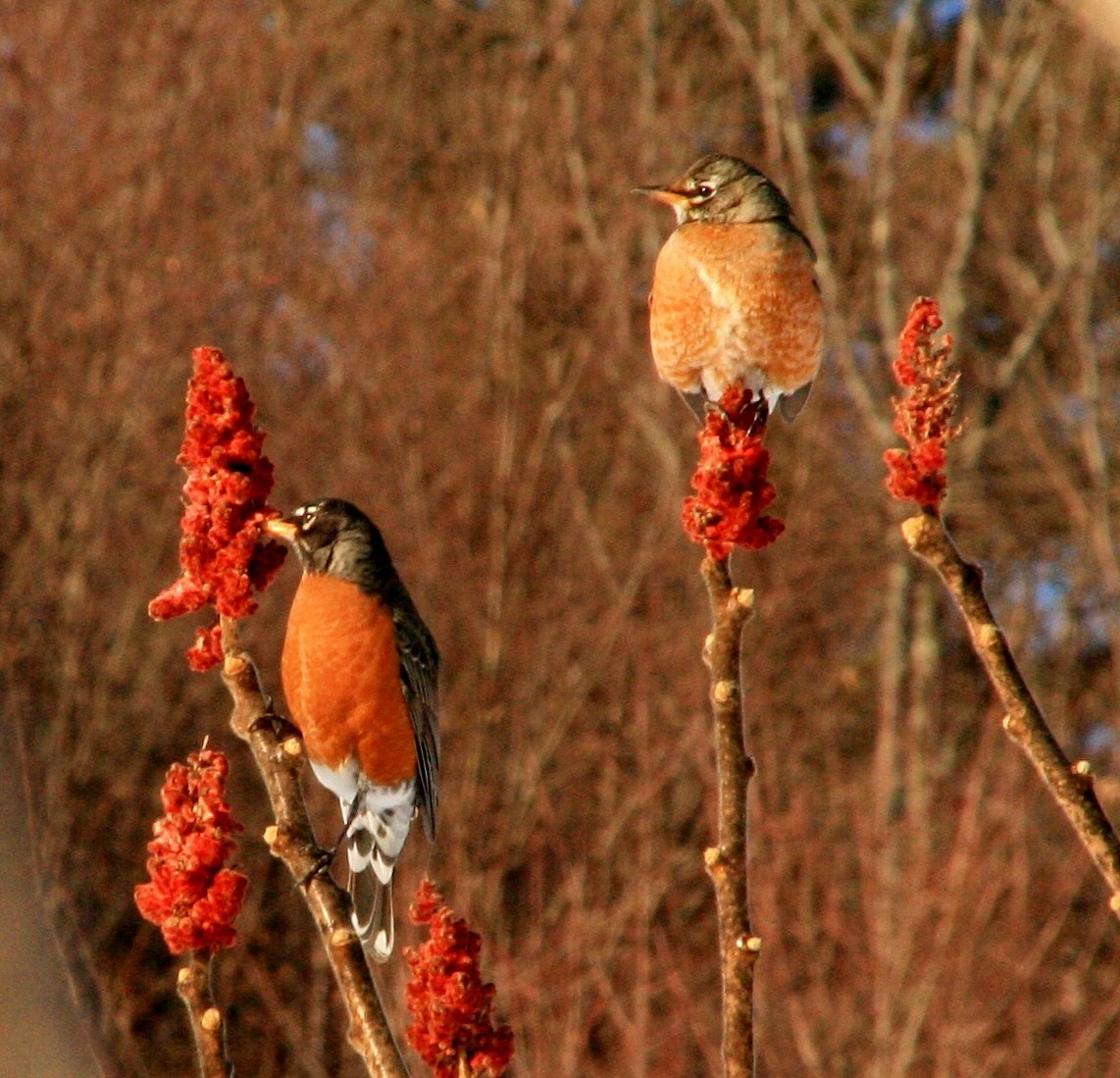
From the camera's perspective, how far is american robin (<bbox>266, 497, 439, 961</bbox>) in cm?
295

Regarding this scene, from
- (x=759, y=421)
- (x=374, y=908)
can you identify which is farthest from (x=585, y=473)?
(x=759, y=421)

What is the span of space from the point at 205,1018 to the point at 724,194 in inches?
51.9

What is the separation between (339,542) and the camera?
3090mm

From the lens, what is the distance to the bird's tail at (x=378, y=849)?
3223 mm

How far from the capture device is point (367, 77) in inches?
585

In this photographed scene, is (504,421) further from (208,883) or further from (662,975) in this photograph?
(208,883)

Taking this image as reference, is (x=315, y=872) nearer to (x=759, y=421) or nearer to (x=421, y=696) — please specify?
(x=759, y=421)

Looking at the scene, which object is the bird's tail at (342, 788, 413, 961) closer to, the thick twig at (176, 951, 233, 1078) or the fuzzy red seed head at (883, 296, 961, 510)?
the thick twig at (176, 951, 233, 1078)

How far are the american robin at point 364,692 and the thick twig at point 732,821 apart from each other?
1.01 meters

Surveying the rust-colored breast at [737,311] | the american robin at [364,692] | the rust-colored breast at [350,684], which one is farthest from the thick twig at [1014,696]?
the rust-colored breast at [350,684]

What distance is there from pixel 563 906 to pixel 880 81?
7762 mm

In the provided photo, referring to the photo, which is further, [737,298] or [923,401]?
[737,298]

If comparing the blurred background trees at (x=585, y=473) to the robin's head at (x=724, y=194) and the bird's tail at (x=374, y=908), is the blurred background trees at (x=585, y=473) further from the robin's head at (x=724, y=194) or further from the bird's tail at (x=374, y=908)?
the robin's head at (x=724, y=194)

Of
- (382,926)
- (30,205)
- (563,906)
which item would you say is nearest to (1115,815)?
(563,906)
